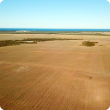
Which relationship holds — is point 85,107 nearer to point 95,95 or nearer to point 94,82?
point 95,95

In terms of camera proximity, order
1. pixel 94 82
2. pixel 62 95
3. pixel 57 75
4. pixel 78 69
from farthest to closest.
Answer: pixel 78 69, pixel 57 75, pixel 94 82, pixel 62 95

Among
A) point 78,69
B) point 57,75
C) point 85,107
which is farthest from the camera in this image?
point 78,69

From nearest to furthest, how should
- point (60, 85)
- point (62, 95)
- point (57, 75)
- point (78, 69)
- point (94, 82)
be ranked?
1. point (62, 95)
2. point (60, 85)
3. point (94, 82)
4. point (57, 75)
5. point (78, 69)

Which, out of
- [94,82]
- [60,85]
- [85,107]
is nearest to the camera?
[85,107]

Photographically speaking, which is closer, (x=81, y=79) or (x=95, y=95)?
(x=95, y=95)

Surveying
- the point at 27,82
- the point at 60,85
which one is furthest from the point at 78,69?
the point at 27,82

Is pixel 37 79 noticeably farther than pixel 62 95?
Yes

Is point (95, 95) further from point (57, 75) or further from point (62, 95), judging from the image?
point (57, 75)

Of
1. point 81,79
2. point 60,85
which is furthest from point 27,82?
point 81,79
